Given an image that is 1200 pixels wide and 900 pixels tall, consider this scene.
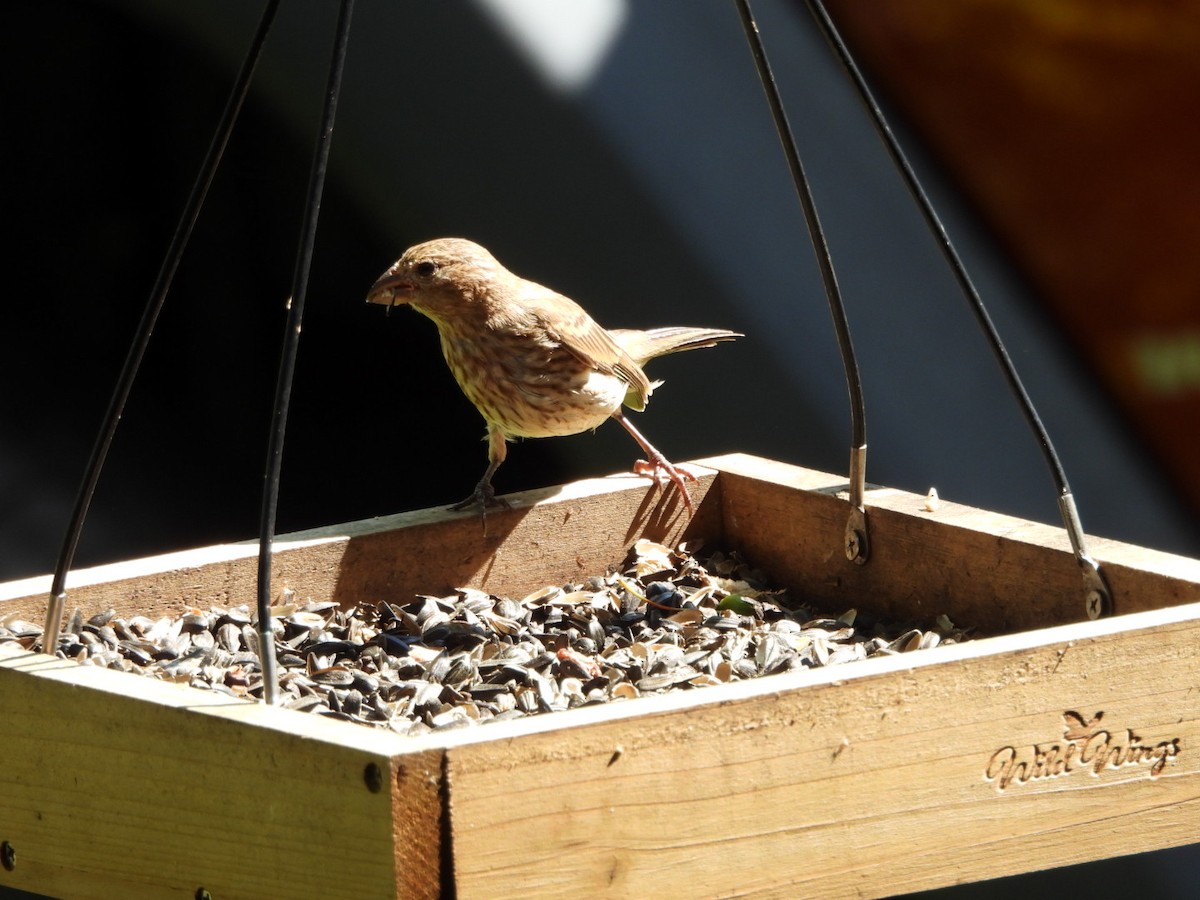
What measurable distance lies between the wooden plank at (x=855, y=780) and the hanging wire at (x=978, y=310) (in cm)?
33

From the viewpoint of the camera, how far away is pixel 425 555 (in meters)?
2.78

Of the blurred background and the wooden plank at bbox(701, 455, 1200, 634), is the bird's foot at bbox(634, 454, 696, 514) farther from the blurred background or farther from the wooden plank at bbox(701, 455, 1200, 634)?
the blurred background

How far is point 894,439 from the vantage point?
12.8 ft

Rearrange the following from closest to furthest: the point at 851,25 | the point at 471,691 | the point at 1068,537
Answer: the point at 471,691
the point at 1068,537
the point at 851,25

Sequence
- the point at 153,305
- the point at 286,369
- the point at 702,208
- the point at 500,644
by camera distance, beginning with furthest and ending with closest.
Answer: the point at 702,208, the point at 500,644, the point at 153,305, the point at 286,369

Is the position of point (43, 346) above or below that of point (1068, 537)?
above

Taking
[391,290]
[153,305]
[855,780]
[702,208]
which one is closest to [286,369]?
[153,305]

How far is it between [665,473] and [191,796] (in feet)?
4.56

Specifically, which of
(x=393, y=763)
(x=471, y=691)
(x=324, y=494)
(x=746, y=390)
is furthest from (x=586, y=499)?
(x=324, y=494)

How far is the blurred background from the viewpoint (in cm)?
385

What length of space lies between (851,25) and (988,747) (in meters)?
2.69

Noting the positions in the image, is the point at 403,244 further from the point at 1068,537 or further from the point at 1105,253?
the point at 1068,537

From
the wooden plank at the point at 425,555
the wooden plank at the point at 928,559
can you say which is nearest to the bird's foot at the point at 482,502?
the wooden plank at the point at 425,555

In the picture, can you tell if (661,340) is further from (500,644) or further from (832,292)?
(500,644)
